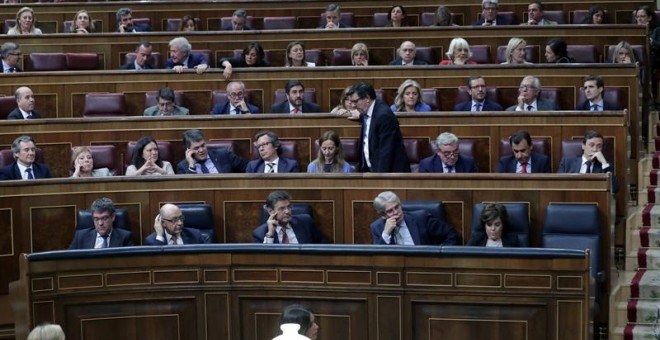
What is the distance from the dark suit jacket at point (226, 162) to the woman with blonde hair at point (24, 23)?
261 cm

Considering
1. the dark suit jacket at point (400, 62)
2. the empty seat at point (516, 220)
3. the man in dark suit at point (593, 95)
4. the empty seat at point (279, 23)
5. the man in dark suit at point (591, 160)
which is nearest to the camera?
the empty seat at point (516, 220)

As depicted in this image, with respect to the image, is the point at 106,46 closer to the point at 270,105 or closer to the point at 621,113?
the point at 270,105

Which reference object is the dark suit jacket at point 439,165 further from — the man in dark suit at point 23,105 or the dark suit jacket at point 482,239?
the man in dark suit at point 23,105

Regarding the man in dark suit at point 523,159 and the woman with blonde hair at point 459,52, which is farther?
the woman with blonde hair at point 459,52

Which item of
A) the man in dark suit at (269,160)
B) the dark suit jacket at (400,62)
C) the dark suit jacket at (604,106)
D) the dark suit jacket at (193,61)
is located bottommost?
the man in dark suit at (269,160)

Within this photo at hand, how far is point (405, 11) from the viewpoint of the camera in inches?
381

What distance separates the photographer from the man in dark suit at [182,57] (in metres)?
8.29

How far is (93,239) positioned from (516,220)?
1.82 meters

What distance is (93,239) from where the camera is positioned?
6.00 meters

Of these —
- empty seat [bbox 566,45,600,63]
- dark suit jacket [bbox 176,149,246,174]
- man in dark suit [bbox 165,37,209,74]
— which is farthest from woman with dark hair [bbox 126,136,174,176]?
empty seat [bbox 566,45,600,63]

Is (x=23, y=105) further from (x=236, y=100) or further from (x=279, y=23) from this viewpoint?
(x=279, y=23)

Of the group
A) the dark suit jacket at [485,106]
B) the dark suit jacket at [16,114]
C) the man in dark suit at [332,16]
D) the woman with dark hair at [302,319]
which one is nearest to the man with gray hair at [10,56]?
A: the dark suit jacket at [16,114]

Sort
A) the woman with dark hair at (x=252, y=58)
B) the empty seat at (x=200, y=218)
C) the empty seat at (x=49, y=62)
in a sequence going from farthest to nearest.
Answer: the empty seat at (x=49, y=62), the woman with dark hair at (x=252, y=58), the empty seat at (x=200, y=218)

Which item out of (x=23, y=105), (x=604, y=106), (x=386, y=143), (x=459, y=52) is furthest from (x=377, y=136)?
(x=23, y=105)
